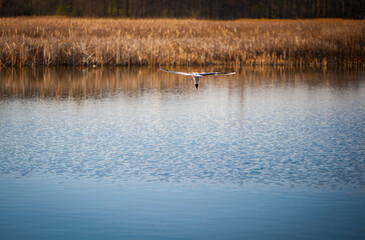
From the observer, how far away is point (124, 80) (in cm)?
1978

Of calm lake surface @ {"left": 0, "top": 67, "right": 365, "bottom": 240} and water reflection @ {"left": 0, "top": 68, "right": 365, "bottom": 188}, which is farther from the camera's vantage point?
water reflection @ {"left": 0, "top": 68, "right": 365, "bottom": 188}

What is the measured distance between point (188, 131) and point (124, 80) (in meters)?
9.44

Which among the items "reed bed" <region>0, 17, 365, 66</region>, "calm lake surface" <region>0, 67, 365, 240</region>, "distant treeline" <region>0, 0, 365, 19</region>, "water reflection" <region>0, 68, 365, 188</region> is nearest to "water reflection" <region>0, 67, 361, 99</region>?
"water reflection" <region>0, 68, 365, 188</region>

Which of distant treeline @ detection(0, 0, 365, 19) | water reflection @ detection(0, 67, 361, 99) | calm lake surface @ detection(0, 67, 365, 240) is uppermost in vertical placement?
distant treeline @ detection(0, 0, 365, 19)

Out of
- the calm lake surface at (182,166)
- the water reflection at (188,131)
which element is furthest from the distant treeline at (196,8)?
the calm lake surface at (182,166)

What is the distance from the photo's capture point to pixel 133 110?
526 inches

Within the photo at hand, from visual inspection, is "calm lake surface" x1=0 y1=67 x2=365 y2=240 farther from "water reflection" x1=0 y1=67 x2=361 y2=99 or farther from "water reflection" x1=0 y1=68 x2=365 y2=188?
"water reflection" x1=0 y1=67 x2=361 y2=99

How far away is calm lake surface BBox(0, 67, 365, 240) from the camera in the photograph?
5.93 meters

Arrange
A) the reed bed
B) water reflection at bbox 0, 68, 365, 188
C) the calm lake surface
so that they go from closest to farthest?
the calm lake surface < water reflection at bbox 0, 68, 365, 188 < the reed bed

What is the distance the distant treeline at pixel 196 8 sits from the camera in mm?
69312

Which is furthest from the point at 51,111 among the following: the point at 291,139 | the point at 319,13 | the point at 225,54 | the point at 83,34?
the point at 319,13

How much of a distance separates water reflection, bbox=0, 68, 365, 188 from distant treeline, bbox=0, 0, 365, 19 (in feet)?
173

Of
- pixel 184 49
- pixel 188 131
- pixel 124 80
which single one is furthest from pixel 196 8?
pixel 188 131

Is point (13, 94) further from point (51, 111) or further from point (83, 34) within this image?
point (83, 34)
